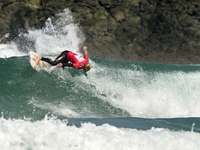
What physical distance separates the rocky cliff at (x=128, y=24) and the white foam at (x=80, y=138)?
14096mm

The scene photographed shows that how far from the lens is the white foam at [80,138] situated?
12.6ft

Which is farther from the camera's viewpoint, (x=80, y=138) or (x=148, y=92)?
(x=148, y=92)

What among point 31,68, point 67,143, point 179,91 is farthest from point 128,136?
point 179,91

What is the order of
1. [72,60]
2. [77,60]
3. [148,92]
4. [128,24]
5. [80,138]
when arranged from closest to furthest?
1. [80,138]
2. [77,60]
3. [72,60]
4. [148,92]
5. [128,24]

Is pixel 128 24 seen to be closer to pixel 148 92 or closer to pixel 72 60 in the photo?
pixel 148 92

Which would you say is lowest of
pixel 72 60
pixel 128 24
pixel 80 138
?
pixel 128 24

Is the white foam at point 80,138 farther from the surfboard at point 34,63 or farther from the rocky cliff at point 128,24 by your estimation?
the rocky cliff at point 128,24

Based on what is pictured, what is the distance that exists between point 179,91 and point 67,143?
22.4 ft

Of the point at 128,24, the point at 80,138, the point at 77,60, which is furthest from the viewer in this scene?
the point at 128,24

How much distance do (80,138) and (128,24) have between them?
1702 centimetres

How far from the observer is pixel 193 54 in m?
21.1

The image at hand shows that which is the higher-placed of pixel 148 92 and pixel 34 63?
pixel 34 63

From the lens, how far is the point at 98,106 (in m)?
7.30

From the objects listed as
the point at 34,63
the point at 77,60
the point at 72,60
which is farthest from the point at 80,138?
the point at 34,63
